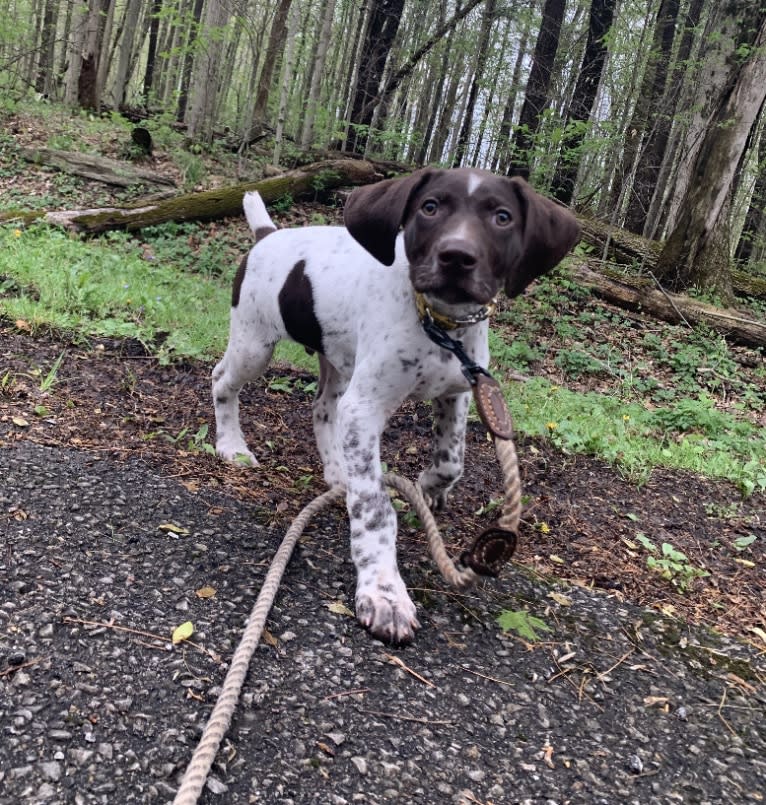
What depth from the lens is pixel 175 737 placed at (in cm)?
180

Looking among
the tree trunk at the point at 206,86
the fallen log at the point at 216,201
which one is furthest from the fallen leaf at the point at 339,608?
the tree trunk at the point at 206,86

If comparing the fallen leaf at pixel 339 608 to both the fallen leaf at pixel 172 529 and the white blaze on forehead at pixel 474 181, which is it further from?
the white blaze on forehead at pixel 474 181

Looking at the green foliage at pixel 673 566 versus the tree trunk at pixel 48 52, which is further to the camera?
the tree trunk at pixel 48 52

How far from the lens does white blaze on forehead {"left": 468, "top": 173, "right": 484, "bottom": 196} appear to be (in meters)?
2.56

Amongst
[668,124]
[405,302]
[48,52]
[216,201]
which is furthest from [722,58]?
[48,52]

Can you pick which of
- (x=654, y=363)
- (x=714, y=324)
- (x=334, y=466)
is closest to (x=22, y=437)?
(x=334, y=466)

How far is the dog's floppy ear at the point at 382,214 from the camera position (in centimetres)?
262

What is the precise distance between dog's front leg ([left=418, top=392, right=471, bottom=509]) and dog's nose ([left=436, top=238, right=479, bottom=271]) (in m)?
1.04

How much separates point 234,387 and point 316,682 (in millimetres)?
2251

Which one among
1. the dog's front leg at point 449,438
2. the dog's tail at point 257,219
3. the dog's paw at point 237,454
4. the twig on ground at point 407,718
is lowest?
the dog's paw at point 237,454

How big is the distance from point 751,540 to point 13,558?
375 centimetres

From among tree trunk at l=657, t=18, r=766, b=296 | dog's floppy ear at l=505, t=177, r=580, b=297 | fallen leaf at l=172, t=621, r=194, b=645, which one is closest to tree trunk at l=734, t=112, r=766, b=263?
tree trunk at l=657, t=18, r=766, b=296

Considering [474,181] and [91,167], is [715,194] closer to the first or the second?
[474,181]

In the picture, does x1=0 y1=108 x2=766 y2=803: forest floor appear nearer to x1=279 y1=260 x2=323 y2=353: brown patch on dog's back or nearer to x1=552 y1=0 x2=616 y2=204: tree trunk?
x1=279 y1=260 x2=323 y2=353: brown patch on dog's back
